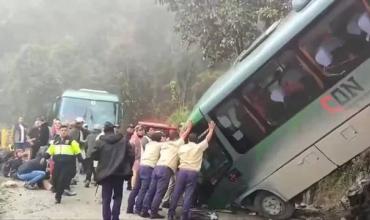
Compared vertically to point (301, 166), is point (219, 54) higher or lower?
higher

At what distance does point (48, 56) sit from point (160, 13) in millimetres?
9934

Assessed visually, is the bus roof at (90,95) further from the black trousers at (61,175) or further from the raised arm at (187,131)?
the raised arm at (187,131)

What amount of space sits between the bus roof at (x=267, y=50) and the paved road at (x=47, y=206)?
203cm

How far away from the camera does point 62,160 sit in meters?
10.7

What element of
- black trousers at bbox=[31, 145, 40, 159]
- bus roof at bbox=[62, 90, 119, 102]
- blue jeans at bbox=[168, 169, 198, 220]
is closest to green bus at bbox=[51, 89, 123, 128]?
bus roof at bbox=[62, 90, 119, 102]

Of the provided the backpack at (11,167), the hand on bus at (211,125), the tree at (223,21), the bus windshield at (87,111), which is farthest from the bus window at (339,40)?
the bus windshield at (87,111)

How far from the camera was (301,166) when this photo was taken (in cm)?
924

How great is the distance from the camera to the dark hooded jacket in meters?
8.20

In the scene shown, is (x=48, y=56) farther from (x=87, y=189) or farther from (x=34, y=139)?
(x=87, y=189)

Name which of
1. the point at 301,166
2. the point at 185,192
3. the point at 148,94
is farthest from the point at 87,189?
the point at 148,94

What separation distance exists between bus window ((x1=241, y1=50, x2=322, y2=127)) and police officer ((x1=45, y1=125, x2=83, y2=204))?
136 inches

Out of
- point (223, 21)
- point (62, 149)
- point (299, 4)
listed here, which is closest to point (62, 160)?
point (62, 149)

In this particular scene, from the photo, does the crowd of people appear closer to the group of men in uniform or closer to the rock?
the group of men in uniform

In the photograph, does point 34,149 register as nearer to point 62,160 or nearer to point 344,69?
point 62,160
